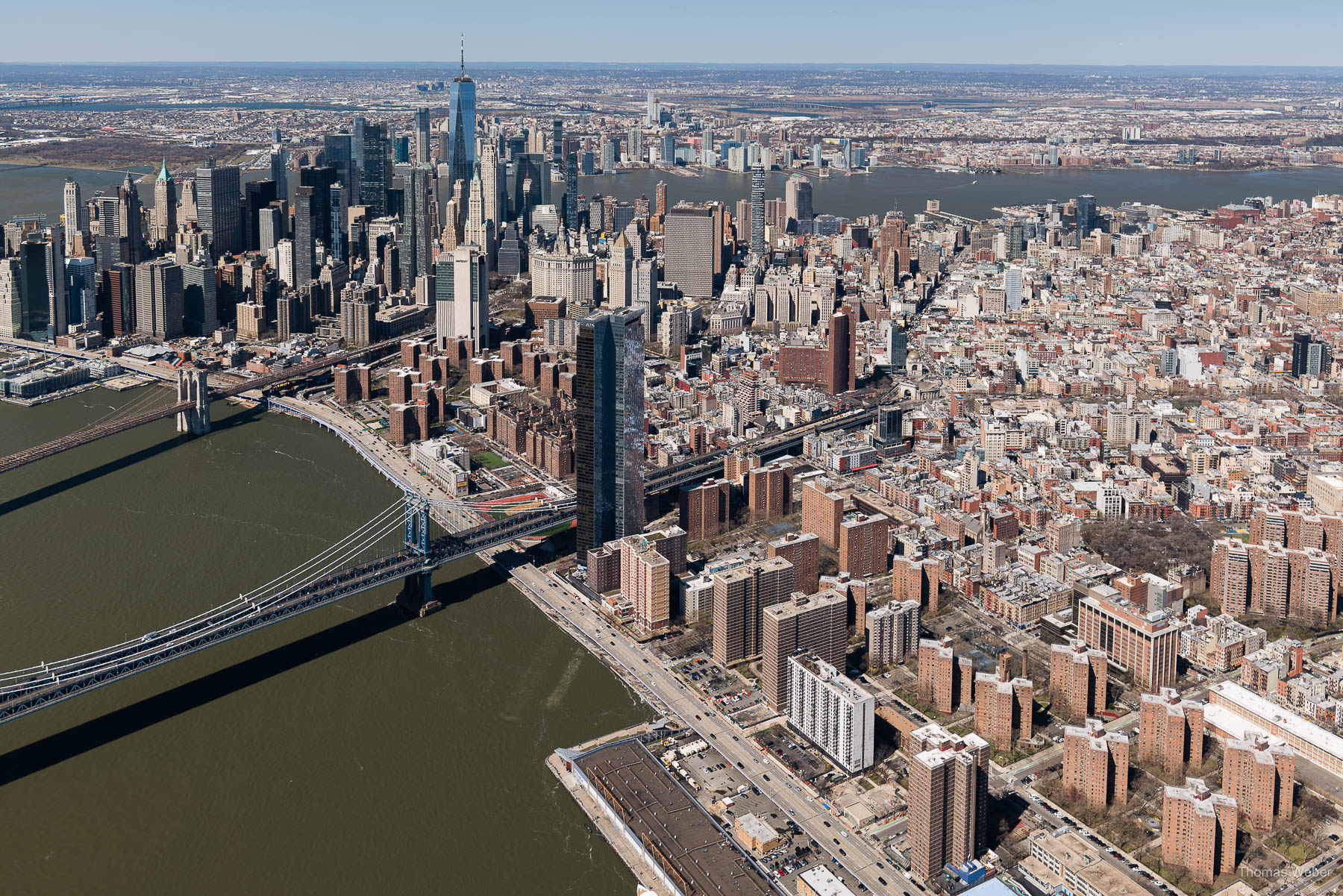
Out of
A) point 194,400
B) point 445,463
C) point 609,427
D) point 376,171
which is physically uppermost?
point 376,171

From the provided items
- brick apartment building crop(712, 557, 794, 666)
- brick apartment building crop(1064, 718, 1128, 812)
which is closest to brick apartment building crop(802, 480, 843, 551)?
brick apartment building crop(712, 557, 794, 666)

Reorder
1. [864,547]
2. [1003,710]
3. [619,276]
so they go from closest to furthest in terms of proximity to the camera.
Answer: [1003,710] < [864,547] < [619,276]

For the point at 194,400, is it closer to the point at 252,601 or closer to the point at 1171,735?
the point at 252,601

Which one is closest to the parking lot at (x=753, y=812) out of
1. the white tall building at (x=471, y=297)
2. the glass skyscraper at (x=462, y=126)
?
the white tall building at (x=471, y=297)

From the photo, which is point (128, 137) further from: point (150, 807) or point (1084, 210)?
point (150, 807)

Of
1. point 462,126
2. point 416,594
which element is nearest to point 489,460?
point 416,594

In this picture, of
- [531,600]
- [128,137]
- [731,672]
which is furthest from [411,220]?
[128,137]
